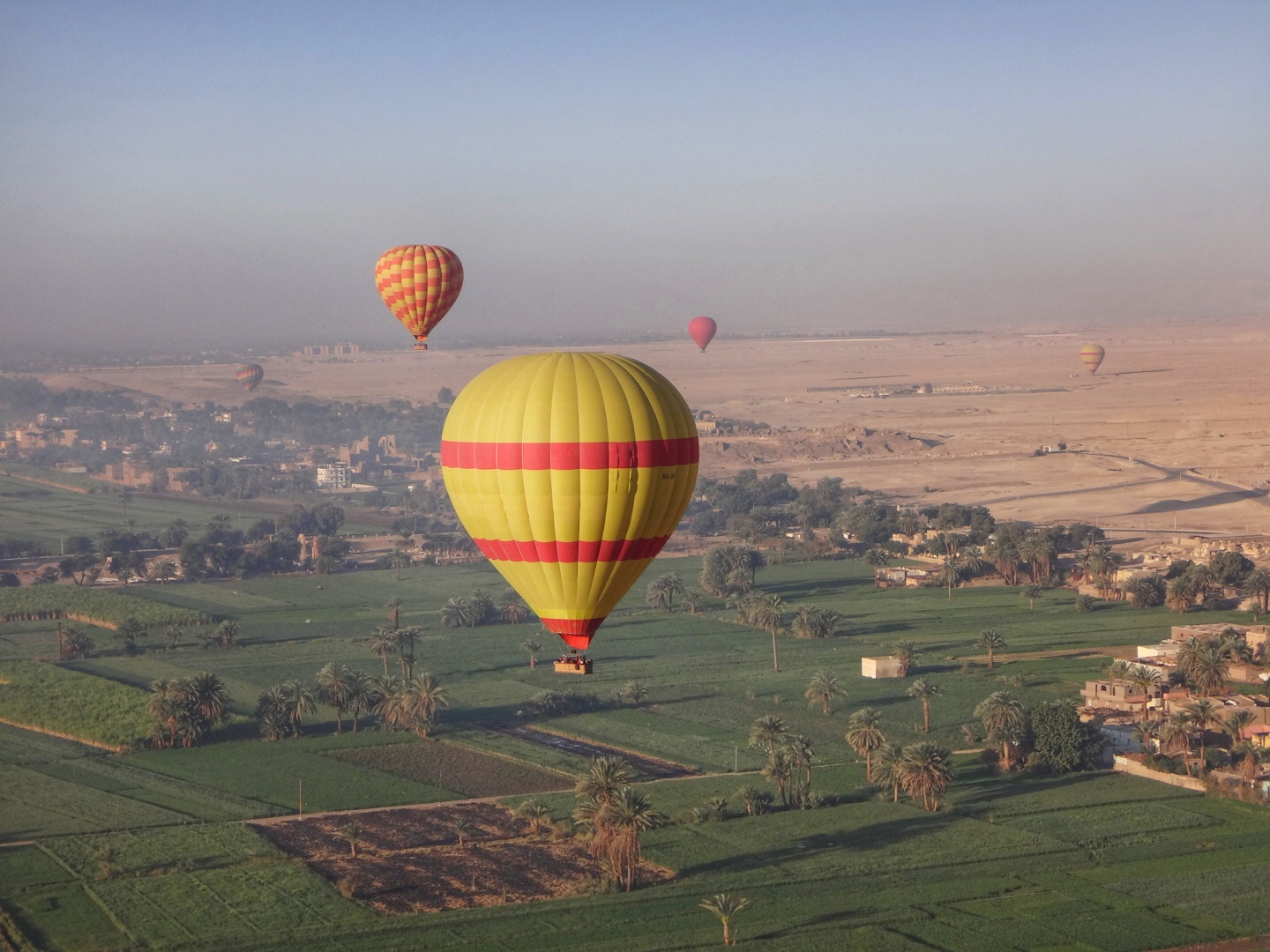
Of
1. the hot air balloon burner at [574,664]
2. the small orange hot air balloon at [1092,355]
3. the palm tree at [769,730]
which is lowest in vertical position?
the palm tree at [769,730]

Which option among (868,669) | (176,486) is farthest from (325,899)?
(176,486)

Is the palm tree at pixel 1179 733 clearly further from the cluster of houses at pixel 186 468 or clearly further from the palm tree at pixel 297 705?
the cluster of houses at pixel 186 468

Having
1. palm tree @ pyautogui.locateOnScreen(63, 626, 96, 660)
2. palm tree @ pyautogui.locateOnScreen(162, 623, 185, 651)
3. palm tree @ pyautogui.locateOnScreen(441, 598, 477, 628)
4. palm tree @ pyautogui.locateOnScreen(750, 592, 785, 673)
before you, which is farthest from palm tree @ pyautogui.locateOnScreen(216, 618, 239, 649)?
palm tree @ pyautogui.locateOnScreen(750, 592, 785, 673)

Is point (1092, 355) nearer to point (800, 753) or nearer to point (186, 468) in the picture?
point (186, 468)

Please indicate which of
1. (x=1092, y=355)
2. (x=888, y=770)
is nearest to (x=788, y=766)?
(x=888, y=770)

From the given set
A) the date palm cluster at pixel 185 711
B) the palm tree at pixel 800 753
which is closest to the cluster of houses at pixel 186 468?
the date palm cluster at pixel 185 711

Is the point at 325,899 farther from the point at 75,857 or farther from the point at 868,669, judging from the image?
the point at 868,669

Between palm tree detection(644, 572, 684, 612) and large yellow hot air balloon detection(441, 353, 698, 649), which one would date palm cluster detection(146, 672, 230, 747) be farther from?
palm tree detection(644, 572, 684, 612)
